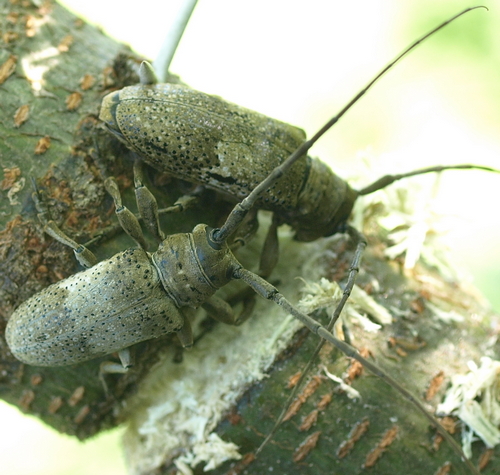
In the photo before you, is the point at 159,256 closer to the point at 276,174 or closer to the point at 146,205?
the point at 146,205

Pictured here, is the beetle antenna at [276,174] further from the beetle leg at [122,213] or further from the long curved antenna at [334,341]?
the beetle leg at [122,213]

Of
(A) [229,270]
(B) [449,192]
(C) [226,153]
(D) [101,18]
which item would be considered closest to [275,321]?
(A) [229,270]

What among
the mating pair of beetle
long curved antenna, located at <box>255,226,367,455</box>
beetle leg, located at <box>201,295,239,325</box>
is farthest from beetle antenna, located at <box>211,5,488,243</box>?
long curved antenna, located at <box>255,226,367,455</box>

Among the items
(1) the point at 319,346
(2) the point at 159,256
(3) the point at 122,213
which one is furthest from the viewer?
(2) the point at 159,256

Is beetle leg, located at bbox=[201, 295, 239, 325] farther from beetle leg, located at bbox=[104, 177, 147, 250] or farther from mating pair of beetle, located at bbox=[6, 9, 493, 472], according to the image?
beetle leg, located at bbox=[104, 177, 147, 250]

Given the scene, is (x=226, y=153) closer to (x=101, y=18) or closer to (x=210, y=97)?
(x=210, y=97)

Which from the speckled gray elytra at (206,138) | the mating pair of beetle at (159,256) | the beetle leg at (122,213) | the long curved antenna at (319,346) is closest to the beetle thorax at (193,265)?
the mating pair of beetle at (159,256)

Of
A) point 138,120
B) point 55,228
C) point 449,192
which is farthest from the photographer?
point 449,192

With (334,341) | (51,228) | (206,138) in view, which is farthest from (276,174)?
(51,228)
